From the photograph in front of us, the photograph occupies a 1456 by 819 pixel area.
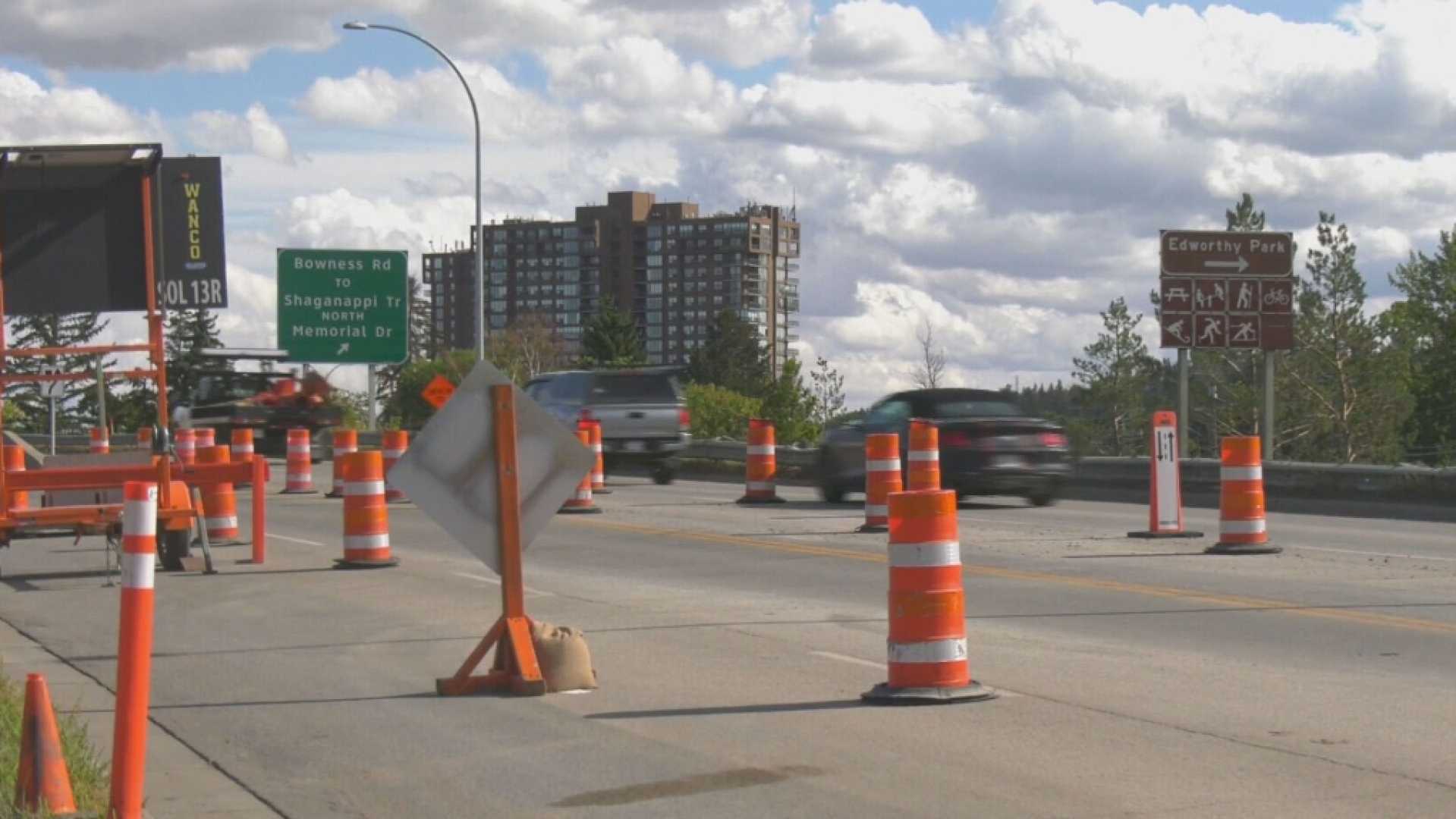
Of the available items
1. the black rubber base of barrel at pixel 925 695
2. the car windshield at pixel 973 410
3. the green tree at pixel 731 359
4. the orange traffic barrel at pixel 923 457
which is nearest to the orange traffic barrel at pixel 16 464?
the orange traffic barrel at pixel 923 457

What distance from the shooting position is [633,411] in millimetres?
32812

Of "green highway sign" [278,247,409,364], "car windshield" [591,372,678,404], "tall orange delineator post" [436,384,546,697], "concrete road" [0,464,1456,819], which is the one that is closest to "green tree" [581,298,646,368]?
"green highway sign" [278,247,409,364]

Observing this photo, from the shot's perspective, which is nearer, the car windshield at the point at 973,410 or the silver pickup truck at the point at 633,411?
the car windshield at the point at 973,410

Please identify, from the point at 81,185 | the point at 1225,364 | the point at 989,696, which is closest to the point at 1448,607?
the point at 989,696

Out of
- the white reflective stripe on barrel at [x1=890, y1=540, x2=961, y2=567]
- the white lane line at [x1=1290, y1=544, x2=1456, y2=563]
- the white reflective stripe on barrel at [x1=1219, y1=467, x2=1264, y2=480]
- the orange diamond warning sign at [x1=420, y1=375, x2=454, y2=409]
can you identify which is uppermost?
the orange diamond warning sign at [x1=420, y1=375, x2=454, y2=409]

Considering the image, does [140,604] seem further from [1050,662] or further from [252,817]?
[1050,662]

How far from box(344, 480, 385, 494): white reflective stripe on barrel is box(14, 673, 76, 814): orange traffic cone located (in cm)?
1024

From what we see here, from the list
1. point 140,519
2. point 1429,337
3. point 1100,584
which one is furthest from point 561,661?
point 1429,337

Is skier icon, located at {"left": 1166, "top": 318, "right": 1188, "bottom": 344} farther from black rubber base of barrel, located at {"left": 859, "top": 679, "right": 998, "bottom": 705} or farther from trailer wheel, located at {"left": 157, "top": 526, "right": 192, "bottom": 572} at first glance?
black rubber base of barrel, located at {"left": 859, "top": 679, "right": 998, "bottom": 705}

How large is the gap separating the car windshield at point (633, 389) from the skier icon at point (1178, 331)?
844 centimetres

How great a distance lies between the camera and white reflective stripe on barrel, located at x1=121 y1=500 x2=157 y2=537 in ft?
21.5

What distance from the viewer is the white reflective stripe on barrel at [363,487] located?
55.0 feet

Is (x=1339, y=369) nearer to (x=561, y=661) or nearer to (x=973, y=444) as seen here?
(x=973, y=444)

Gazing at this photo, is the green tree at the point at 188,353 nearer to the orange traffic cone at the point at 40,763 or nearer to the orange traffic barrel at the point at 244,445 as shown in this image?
the orange traffic barrel at the point at 244,445
